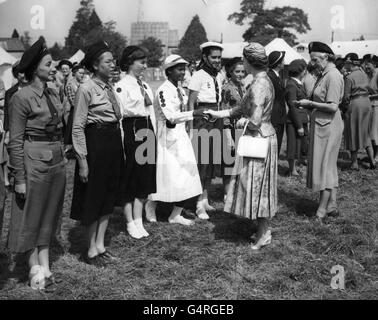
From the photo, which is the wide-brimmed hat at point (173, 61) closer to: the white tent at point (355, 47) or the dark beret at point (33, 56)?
the dark beret at point (33, 56)

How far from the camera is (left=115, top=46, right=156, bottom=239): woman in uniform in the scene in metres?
4.89

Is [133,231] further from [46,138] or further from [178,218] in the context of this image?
[46,138]

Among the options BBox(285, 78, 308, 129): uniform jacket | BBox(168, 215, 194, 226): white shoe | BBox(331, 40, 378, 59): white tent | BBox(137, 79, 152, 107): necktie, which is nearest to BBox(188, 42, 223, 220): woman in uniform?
BBox(168, 215, 194, 226): white shoe

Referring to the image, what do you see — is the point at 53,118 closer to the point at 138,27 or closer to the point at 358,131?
the point at 358,131

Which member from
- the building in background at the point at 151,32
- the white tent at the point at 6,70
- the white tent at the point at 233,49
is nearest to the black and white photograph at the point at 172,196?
the white tent at the point at 6,70

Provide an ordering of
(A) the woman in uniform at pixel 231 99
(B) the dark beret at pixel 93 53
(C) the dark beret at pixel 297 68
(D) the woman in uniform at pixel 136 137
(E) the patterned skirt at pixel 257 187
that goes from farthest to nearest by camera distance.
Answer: (C) the dark beret at pixel 297 68, (A) the woman in uniform at pixel 231 99, (D) the woman in uniform at pixel 136 137, (E) the patterned skirt at pixel 257 187, (B) the dark beret at pixel 93 53

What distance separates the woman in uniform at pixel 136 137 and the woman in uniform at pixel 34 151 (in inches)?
45.9

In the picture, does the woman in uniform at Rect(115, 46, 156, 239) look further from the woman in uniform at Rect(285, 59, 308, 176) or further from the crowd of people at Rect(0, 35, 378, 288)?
the woman in uniform at Rect(285, 59, 308, 176)

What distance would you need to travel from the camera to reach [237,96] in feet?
20.0

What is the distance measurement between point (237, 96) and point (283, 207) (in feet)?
5.53

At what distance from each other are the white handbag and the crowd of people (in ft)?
0.26

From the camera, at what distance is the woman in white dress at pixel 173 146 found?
17.0 feet

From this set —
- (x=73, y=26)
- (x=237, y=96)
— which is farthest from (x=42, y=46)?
(x=73, y=26)
